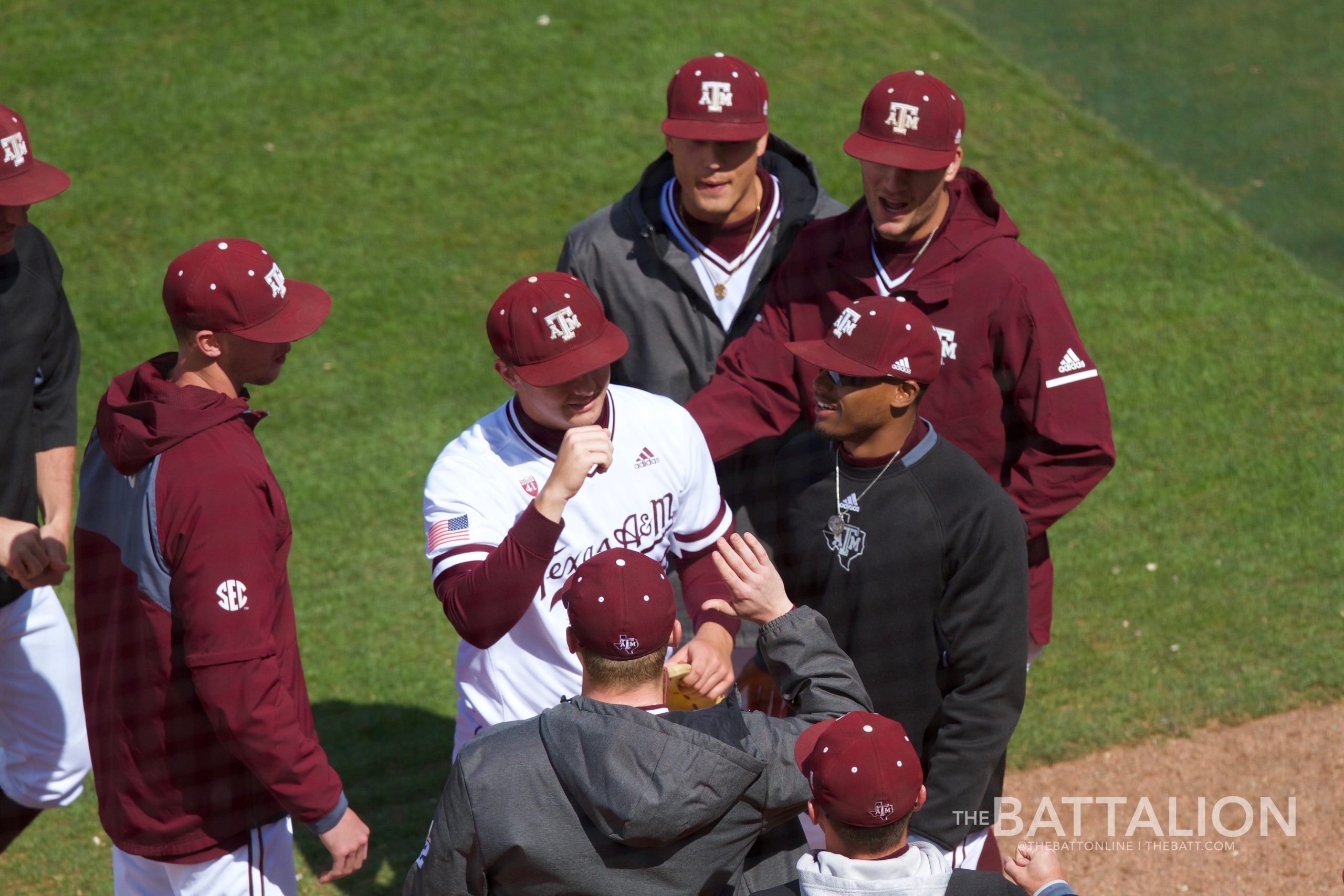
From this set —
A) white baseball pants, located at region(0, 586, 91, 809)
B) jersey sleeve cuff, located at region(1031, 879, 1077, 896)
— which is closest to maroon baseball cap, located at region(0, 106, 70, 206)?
white baseball pants, located at region(0, 586, 91, 809)

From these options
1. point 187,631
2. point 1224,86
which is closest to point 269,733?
point 187,631

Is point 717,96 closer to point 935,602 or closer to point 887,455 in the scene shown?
point 887,455

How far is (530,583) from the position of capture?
254cm

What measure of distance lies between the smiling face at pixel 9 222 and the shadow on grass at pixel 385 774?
76.0 inches

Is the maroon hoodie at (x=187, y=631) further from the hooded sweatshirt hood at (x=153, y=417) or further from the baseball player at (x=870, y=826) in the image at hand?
the baseball player at (x=870, y=826)

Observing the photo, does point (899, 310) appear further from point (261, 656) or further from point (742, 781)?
point (261, 656)

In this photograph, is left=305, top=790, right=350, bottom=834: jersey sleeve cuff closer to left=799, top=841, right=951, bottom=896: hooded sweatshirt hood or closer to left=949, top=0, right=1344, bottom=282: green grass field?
left=799, top=841, right=951, bottom=896: hooded sweatshirt hood

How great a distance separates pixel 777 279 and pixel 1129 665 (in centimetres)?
224

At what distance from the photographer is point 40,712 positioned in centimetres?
391

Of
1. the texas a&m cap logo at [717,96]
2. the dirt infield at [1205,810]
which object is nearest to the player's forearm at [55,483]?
the texas a&m cap logo at [717,96]

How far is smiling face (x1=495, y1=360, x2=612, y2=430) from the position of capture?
2717mm

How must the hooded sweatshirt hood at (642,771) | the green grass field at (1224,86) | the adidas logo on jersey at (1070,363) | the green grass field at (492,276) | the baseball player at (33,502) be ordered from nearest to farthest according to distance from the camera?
1. the hooded sweatshirt hood at (642,771)
2. the adidas logo on jersey at (1070,363)
3. the baseball player at (33,502)
4. the green grass field at (492,276)
5. the green grass field at (1224,86)

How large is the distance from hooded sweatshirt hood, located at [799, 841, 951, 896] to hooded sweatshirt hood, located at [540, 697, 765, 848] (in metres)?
0.17

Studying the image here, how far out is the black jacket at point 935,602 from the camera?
271cm
